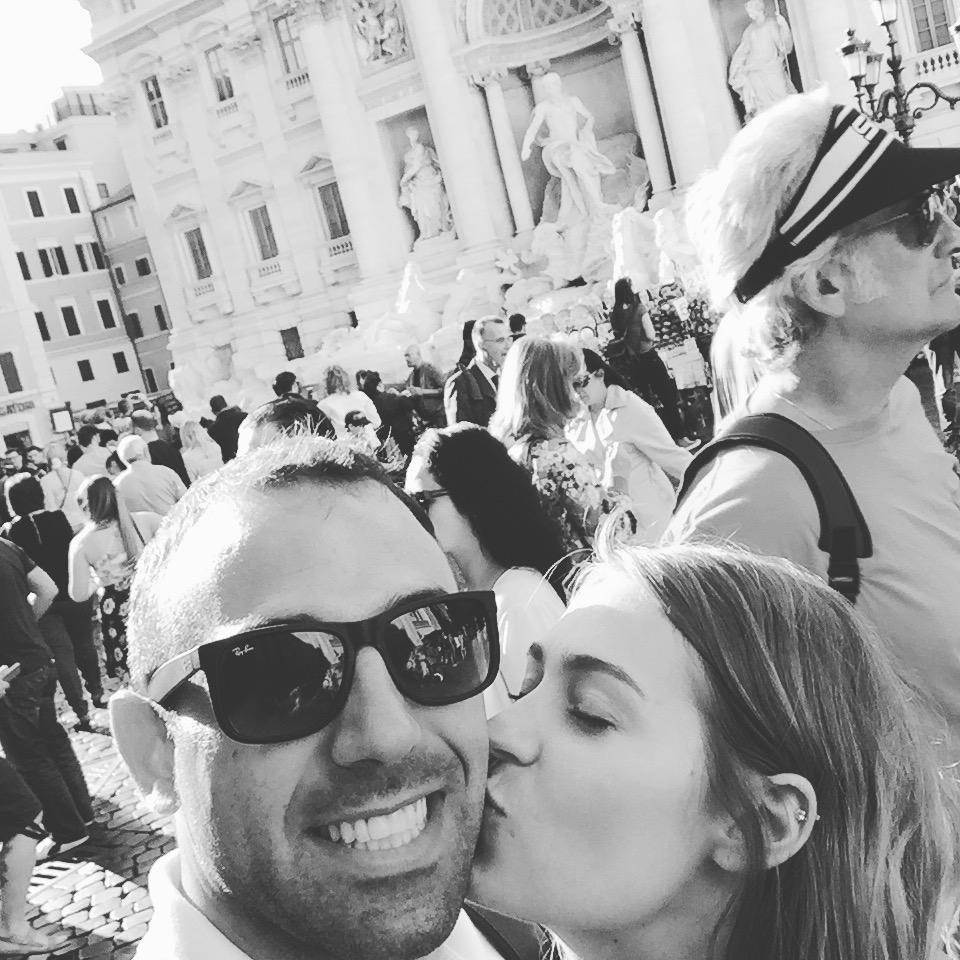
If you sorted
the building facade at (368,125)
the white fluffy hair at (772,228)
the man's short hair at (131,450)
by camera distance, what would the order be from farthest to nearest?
the building facade at (368,125)
the man's short hair at (131,450)
the white fluffy hair at (772,228)

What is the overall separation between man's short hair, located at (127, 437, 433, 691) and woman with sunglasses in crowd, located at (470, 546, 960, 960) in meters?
0.38

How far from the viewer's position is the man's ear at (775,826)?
4.34 ft

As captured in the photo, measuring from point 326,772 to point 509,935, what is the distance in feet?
2.42

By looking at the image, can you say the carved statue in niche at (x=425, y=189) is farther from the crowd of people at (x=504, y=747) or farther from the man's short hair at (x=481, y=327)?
the crowd of people at (x=504, y=747)

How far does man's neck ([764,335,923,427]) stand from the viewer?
216cm

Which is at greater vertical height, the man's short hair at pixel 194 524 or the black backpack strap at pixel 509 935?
the man's short hair at pixel 194 524

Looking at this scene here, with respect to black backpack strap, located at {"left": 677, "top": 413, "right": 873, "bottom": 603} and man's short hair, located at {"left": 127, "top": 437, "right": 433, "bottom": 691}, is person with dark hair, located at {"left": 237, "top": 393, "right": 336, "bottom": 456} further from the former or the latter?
man's short hair, located at {"left": 127, "top": 437, "right": 433, "bottom": 691}

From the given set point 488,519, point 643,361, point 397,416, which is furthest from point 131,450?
point 488,519

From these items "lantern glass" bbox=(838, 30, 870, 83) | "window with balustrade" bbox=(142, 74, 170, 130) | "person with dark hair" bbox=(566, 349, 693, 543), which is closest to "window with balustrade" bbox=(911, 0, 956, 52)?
"lantern glass" bbox=(838, 30, 870, 83)

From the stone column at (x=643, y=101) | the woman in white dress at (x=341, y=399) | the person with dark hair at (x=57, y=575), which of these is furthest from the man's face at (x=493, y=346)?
the stone column at (x=643, y=101)

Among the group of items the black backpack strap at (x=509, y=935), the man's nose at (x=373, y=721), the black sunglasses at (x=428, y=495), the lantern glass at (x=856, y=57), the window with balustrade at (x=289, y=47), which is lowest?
Answer: the black backpack strap at (x=509, y=935)

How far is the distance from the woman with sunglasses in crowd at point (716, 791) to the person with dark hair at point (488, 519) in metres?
1.59

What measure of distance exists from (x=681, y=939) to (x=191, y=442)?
937 cm

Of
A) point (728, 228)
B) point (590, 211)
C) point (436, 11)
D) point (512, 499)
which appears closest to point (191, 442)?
point (512, 499)
